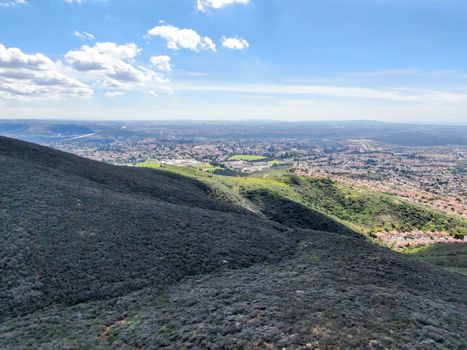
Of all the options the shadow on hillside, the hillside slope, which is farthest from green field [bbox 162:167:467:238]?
the hillside slope

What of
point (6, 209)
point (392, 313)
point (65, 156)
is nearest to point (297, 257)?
point (392, 313)

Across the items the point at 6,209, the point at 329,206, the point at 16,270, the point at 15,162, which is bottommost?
the point at 329,206

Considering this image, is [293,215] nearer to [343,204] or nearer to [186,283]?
[343,204]

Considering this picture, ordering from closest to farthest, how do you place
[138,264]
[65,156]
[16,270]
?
[16,270]
[138,264]
[65,156]

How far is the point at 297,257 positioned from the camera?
3375cm

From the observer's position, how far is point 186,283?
26578mm

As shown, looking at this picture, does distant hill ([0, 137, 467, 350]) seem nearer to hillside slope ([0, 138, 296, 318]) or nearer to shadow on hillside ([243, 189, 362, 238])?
hillside slope ([0, 138, 296, 318])

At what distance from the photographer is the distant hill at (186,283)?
18375mm

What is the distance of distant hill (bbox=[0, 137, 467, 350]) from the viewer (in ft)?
60.3

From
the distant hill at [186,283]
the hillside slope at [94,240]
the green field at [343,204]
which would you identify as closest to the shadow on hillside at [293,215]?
the green field at [343,204]

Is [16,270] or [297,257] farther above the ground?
[16,270]

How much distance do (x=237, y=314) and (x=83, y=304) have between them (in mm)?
10576

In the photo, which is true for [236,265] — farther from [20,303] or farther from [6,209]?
[6,209]

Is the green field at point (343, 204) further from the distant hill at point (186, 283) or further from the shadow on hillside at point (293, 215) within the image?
the distant hill at point (186, 283)
